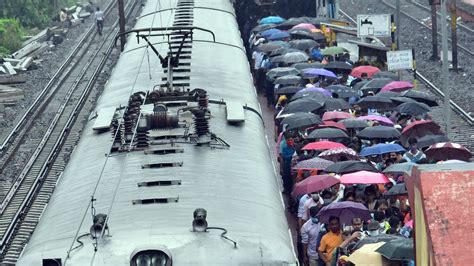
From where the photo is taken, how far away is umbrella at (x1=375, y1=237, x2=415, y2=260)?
11.0 metres

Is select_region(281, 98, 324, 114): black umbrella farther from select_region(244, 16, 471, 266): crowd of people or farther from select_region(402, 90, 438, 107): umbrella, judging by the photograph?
select_region(402, 90, 438, 107): umbrella

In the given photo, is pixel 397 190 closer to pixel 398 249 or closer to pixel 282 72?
pixel 398 249

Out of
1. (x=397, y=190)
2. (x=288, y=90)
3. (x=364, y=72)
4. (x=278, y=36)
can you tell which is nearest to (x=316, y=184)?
(x=397, y=190)

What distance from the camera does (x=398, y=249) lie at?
11.1 meters

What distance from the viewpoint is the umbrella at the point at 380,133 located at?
57.2 ft

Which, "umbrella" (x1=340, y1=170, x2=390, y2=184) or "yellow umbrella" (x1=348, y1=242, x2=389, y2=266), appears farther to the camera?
"umbrella" (x1=340, y1=170, x2=390, y2=184)

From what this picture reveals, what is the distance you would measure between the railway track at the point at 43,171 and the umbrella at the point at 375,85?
4922mm

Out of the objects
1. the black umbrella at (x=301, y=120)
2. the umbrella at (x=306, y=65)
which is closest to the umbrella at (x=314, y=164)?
the black umbrella at (x=301, y=120)

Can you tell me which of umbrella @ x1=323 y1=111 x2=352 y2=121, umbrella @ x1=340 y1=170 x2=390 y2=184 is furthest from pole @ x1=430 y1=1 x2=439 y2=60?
umbrella @ x1=340 y1=170 x2=390 y2=184

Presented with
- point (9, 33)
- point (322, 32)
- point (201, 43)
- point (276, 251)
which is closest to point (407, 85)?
point (201, 43)

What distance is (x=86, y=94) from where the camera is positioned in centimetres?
2906

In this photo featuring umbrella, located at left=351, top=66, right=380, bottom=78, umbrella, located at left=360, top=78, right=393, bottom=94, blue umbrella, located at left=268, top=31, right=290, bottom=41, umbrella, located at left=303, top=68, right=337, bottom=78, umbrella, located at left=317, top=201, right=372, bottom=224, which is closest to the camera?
umbrella, located at left=317, top=201, right=372, bottom=224

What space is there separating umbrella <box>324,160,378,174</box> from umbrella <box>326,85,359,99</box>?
5099 millimetres

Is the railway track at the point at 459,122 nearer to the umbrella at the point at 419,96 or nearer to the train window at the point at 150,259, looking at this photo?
the umbrella at the point at 419,96
